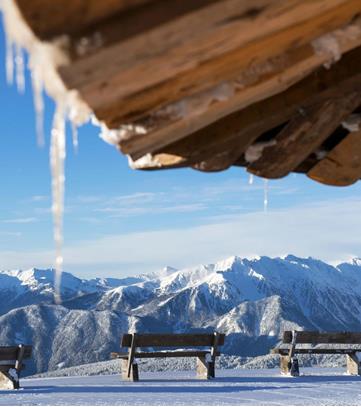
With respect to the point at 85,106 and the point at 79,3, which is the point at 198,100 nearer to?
the point at 85,106

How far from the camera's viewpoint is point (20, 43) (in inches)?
41.7

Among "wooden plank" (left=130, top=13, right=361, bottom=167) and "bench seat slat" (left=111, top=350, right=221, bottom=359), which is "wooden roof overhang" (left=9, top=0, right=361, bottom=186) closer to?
"wooden plank" (left=130, top=13, right=361, bottom=167)

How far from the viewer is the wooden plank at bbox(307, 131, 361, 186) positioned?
84.4 inches

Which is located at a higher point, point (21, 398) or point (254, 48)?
point (254, 48)

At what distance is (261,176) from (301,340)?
12.3 meters

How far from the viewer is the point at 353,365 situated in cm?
1516

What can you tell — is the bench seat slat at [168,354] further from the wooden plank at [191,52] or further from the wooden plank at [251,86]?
the wooden plank at [191,52]

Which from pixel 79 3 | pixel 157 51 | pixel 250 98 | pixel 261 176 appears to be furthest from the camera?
pixel 261 176

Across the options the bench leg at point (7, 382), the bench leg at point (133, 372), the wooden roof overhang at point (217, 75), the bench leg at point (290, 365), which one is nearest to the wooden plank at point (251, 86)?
the wooden roof overhang at point (217, 75)

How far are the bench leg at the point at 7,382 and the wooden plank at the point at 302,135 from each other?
38.5 feet

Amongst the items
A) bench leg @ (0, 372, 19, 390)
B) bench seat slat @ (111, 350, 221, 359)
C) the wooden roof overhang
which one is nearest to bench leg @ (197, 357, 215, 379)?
bench seat slat @ (111, 350, 221, 359)

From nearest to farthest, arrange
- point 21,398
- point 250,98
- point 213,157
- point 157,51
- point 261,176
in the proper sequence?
1. point 157,51
2. point 250,98
3. point 213,157
4. point 261,176
5. point 21,398

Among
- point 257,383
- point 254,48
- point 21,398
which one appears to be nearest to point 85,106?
point 254,48

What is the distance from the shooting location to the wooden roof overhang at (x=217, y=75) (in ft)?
3.44
